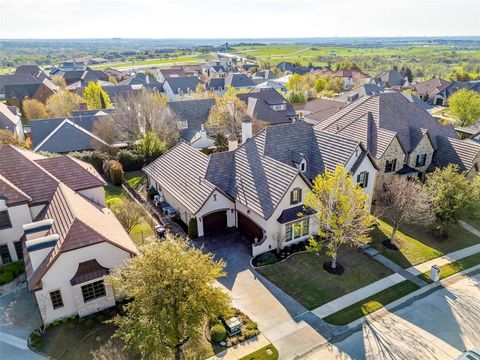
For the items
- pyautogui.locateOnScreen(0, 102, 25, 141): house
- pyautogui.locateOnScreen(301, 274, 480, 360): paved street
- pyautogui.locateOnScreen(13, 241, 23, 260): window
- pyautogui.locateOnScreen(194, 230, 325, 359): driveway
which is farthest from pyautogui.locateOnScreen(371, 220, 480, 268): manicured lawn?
pyautogui.locateOnScreen(0, 102, 25, 141): house

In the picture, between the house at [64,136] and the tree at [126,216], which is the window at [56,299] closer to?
the tree at [126,216]

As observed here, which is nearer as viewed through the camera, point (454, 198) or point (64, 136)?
point (454, 198)

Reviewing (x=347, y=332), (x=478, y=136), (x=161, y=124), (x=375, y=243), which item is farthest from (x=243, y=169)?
(x=478, y=136)

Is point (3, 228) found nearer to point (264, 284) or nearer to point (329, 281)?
point (264, 284)

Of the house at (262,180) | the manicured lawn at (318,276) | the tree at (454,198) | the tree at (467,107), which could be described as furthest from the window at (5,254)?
the tree at (467,107)

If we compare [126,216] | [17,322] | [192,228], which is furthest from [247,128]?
[17,322]

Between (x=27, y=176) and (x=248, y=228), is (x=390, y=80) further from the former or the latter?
(x=27, y=176)
